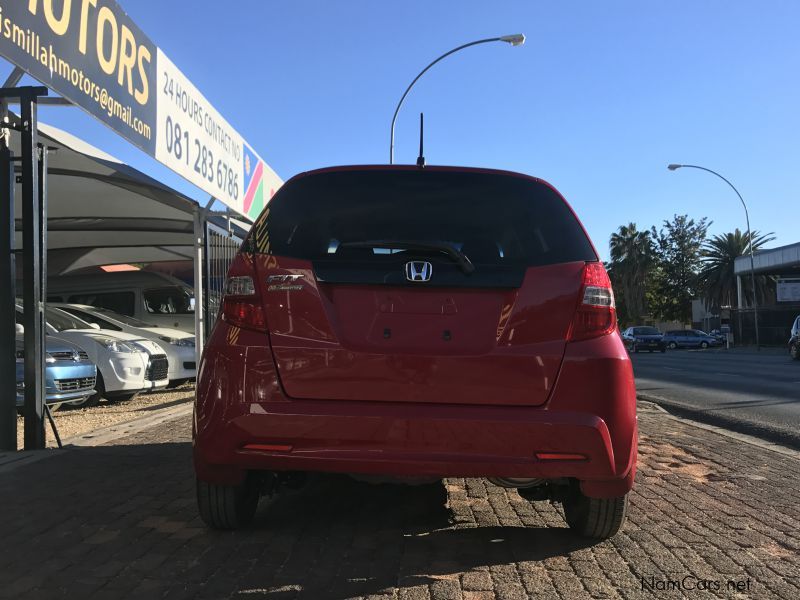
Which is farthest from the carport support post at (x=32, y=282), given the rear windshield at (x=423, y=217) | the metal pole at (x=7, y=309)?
the rear windshield at (x=423, y=217)

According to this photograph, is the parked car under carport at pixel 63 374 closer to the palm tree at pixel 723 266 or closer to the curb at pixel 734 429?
the curb at pixel 734 429

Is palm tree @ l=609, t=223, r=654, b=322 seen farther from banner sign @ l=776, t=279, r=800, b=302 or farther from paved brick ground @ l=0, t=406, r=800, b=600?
paved brick ground @ l=0, t=406, r=800, b=600

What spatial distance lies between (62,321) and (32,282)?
4391mm

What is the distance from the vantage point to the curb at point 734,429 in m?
6.68

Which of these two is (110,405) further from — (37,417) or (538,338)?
(538,338)

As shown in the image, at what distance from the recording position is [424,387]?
9.39 feet

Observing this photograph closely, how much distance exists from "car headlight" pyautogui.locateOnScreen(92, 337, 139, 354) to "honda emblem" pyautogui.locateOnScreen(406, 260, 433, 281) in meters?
7.19

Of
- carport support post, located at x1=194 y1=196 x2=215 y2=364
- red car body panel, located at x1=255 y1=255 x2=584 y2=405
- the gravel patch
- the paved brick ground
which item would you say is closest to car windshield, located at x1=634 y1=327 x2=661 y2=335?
the gravel patch

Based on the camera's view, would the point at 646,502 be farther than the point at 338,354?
Yes

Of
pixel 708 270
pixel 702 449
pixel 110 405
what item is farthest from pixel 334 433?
pixel 708 270

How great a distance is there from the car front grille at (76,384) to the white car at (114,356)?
619 millimetres

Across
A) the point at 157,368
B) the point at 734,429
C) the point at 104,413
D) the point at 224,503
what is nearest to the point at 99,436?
the point at 104,413

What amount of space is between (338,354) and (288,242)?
58cm

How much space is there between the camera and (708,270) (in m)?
58.4
